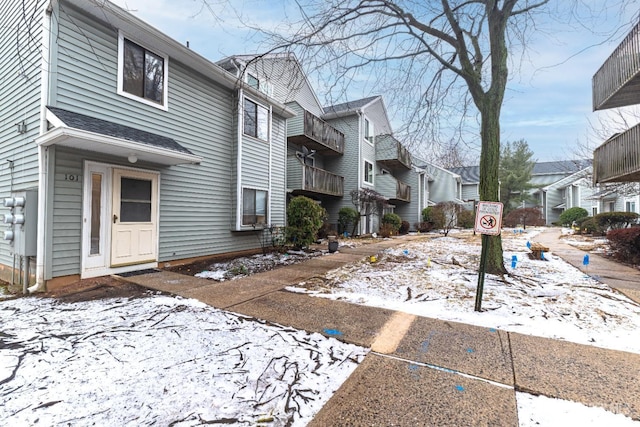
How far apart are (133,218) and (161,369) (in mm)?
4584

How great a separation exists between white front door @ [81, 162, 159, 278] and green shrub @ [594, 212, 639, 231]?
19.3m

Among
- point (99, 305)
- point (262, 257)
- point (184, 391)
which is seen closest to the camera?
point (184, 391)

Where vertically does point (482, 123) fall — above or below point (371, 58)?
below

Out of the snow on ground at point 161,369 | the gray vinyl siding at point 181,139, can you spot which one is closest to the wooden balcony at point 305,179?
the gray vinyl siding at point 181,139

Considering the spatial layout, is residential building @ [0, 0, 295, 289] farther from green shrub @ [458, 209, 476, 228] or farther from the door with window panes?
green shrub @ [458, 209, 476, 228]

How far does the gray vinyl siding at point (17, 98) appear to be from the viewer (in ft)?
16.0

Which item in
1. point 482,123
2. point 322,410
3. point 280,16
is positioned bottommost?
point 322,410

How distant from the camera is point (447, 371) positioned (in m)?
2.38

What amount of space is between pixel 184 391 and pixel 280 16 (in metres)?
5.74

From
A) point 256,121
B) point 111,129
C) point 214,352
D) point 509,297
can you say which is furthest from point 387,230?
point 214,352

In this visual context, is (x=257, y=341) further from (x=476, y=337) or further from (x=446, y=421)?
(x=476, y=337)

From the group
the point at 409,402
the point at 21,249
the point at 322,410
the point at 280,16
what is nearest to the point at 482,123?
the point at 280,16

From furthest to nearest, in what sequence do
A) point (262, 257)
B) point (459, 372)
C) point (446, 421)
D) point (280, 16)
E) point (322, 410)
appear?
point (262, 257)
point (280, 16)
point (459, 372)
point (322, 410)
point (446, 421)

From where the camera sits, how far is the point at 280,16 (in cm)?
497
